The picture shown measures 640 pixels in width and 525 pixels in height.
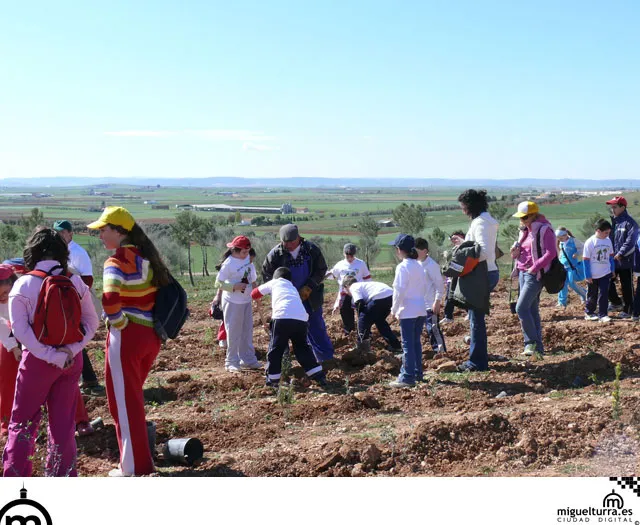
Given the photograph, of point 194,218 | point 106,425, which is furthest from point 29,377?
point 194,218

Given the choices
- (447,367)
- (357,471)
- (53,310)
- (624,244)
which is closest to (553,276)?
(447,367)

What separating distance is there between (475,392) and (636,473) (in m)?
2.68

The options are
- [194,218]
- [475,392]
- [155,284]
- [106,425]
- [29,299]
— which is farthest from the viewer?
[194,218]

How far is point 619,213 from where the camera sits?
34.8 ft

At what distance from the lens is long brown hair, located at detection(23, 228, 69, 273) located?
4504 millimetres

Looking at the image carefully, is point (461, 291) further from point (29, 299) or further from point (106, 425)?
point (29, 299)

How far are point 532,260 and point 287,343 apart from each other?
2956 millimetres

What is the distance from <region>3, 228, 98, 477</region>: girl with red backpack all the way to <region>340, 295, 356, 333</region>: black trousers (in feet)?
20.1

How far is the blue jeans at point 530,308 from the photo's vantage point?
8.12m

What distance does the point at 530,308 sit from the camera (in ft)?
27.6

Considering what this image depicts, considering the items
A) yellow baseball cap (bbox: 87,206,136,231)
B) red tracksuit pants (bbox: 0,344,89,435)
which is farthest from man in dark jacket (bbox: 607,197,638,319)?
red tracksuit pants (bbox: 0,344,89,435)

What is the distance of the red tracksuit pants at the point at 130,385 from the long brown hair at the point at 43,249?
601 mm

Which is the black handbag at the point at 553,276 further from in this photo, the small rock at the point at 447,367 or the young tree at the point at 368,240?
the young tree at the point at 368,240
